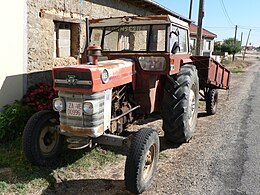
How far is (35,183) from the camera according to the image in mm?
3508

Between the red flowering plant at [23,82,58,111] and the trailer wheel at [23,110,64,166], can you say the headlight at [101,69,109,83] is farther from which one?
the red flowering plant at [23,82,58,111]

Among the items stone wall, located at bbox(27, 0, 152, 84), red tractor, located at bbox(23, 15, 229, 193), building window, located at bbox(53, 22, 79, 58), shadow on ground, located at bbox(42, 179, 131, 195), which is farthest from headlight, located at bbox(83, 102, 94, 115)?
building window, located at bbox(53, 22, 79, 58)

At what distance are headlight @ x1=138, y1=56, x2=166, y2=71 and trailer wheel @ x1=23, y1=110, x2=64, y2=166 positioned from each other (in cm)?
157

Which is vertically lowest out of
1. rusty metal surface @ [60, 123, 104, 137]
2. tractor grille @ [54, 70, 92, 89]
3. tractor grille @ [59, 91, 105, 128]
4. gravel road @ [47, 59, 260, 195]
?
gravel road @ [47, 59, 260, 195]

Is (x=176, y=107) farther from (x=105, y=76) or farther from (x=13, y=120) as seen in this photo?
(x=13, y=120)

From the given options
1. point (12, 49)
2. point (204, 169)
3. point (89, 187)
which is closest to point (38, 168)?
point (89, 187)

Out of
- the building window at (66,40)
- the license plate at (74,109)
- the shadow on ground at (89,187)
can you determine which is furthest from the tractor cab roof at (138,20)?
A: the shadow on ground at (89,187)

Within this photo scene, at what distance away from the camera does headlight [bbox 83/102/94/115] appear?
127 inches

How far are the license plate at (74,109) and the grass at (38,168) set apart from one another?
3.21ft

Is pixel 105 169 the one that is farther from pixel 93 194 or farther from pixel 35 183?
pixel 35 183

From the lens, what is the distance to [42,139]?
3.87 m

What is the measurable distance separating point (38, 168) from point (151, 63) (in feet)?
7.59

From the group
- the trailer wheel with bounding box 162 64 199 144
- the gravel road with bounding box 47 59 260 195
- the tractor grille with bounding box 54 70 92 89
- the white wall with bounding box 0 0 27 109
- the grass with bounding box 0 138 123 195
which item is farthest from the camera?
the white wall with bounding box 0 0 27 109

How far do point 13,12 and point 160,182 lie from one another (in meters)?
4.04
